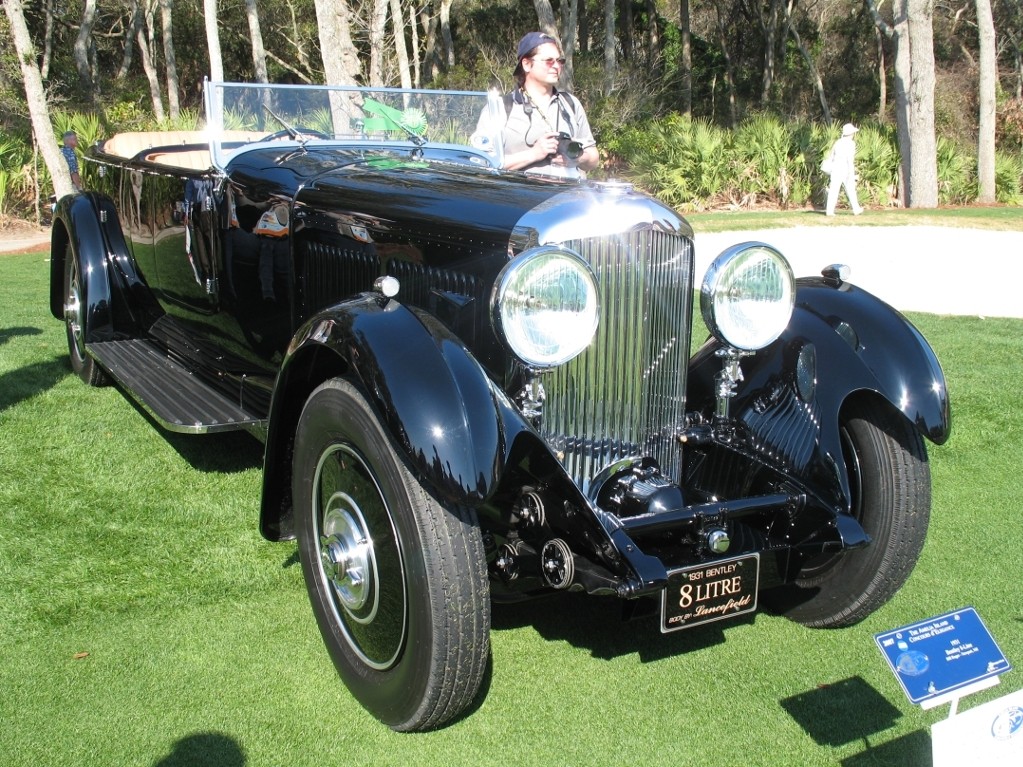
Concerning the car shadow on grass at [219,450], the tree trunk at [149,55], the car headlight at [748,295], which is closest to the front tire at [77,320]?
the car shadow on grass at [219,450]

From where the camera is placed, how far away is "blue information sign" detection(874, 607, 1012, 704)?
2.02 m

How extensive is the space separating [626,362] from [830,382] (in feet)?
2.16

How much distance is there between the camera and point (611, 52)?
2350cm

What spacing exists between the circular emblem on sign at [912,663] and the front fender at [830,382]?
688mm

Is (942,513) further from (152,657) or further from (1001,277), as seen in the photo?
(1001,277)

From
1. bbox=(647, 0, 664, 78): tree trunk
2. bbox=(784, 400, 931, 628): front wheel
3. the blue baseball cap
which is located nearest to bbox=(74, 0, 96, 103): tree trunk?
bbox=(647, 0, 664, 78): tree trunk

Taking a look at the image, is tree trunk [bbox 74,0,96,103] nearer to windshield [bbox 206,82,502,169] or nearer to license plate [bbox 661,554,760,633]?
windshield [bbox 206,82,502,169]

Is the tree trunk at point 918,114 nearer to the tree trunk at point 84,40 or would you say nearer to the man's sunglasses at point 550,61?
the man's sunglasses at point 550,61

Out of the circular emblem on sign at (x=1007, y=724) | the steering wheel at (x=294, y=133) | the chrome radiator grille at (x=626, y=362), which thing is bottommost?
the circular emblem on sign at (x=1007, y=724)

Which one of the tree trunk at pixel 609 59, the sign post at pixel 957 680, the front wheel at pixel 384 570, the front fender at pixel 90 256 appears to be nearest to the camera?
the sign post at pixel 957 680

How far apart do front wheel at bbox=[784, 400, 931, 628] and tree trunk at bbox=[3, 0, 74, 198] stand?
42.7 ft

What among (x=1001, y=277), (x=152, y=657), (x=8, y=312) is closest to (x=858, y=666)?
(x=152, y=657)

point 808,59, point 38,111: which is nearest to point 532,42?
point 38,111

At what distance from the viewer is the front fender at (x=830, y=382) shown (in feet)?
8.95
